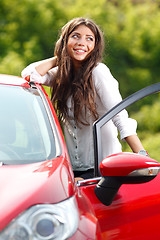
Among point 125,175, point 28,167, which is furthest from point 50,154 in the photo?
point 125,175

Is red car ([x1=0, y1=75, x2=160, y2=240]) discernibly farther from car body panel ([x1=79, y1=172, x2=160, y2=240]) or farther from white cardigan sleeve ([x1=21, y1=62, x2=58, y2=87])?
white cardigan sleeve ([x1=21, y1=62, x2=58, y2=87])

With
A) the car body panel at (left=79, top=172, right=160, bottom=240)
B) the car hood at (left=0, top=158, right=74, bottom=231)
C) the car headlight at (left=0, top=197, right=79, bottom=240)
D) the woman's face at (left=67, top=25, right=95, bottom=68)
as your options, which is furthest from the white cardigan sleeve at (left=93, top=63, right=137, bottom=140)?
the car headlight at (left=0, top=197, right=79, bottom=240)

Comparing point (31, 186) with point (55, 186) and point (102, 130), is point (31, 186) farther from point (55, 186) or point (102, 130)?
point (102, 130)

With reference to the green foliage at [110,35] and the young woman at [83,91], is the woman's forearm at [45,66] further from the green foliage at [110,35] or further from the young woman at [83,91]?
the green foliage at [110,35]

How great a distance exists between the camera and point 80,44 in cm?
240

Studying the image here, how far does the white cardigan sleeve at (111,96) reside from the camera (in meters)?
2.12

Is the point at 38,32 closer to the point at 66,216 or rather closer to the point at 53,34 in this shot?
the point at 53,34

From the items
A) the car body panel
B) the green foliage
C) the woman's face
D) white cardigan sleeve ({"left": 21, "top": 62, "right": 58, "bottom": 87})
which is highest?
the green foliage

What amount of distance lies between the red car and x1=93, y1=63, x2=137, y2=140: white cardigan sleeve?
0.64 ft

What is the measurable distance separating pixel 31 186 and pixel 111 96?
99cm

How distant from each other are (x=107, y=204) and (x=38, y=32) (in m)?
9.98

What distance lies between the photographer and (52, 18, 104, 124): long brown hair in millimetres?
2287

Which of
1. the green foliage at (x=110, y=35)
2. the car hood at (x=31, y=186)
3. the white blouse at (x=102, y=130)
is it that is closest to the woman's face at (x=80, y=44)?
the white blouse at (x=102, y=130)

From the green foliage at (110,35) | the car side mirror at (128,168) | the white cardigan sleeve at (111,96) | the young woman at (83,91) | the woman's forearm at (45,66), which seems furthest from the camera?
the green foliage at (110,35)
